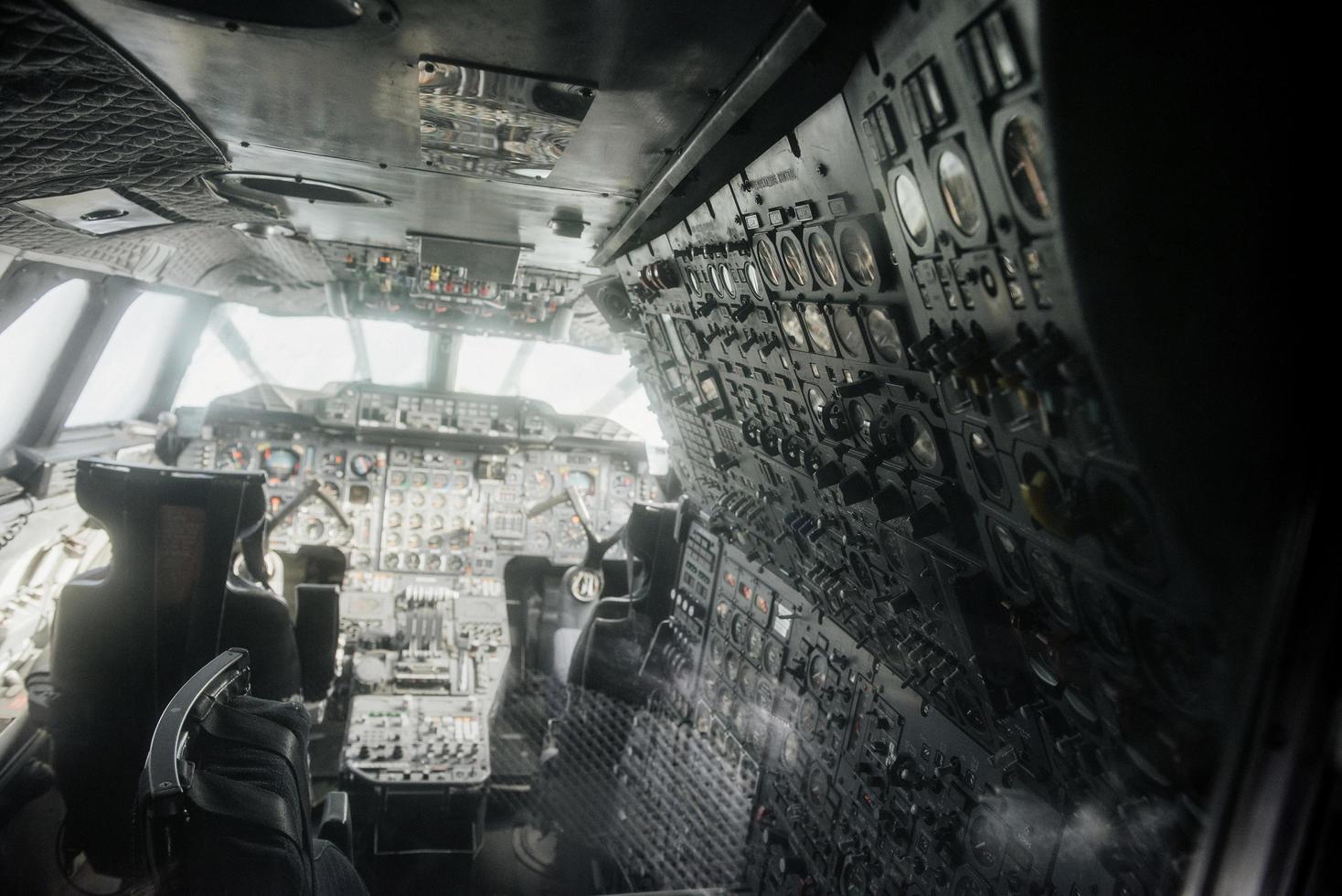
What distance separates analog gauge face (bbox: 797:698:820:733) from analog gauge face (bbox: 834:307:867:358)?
187 cm

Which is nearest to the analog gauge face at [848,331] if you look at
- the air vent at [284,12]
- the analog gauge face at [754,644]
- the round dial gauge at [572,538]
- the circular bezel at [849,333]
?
the circular bezel at [849,333]

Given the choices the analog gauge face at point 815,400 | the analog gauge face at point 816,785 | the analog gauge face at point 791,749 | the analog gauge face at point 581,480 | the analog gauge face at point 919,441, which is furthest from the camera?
the analog gauge face at point 581,480

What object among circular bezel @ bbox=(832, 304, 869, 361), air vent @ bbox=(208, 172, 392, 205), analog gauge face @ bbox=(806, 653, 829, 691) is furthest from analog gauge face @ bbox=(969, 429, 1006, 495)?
air vent @ bbox=(208, 172, 392, 205)

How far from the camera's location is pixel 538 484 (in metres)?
7.14

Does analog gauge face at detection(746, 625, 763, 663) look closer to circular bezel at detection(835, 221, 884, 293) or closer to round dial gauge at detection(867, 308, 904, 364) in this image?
round dial gauge at detection(867, 308, 904, 364)

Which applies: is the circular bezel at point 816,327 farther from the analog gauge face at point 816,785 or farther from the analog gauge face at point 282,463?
the analog gauge face at point 282,463

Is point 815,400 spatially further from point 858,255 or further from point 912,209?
point 912,209

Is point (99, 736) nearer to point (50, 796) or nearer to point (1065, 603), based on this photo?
point (50, 796)

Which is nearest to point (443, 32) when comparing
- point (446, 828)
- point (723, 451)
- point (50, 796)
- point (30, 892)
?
point (723, 451)

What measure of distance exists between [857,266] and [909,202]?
369mm

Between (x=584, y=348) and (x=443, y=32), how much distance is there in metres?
5.51

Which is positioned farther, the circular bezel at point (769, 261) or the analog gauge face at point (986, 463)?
the circular bezel at point (769, 261)

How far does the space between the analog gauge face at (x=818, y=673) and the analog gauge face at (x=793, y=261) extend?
5.91 feet

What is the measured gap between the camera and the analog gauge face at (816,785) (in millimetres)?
3387
